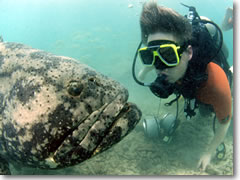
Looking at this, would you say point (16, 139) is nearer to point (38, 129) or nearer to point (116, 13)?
point (38, 129)

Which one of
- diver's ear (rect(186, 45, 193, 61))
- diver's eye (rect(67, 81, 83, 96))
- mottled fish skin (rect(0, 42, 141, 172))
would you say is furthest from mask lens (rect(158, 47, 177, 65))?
diver's eye (rect(67, 81, 83, 96))

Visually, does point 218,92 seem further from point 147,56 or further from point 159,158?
point 159,158

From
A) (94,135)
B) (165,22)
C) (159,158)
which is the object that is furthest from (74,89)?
(159,158)

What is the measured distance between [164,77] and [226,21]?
16.8ft

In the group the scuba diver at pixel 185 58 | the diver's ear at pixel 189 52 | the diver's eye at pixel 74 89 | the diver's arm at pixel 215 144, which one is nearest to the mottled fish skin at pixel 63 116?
the diver's eye at pixel 74 89

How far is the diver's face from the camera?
10.6 feet

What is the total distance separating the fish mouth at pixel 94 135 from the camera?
1.99 meters

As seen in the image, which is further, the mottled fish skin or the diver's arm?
the diver's arm

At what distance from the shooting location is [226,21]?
6.71 m

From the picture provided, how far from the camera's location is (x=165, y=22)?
3.24 metres

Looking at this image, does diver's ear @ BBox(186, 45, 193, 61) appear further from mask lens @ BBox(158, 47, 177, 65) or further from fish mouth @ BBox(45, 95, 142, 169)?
fish mouth @ BBox(45, 95, 142, 169)

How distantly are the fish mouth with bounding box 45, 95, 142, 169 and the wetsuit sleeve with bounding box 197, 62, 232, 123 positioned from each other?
2447mm

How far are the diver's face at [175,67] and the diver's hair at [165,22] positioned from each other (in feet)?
0.29

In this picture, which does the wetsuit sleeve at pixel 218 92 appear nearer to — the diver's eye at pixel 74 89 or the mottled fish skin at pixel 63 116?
the mottled fish skin at pixel 63 116
